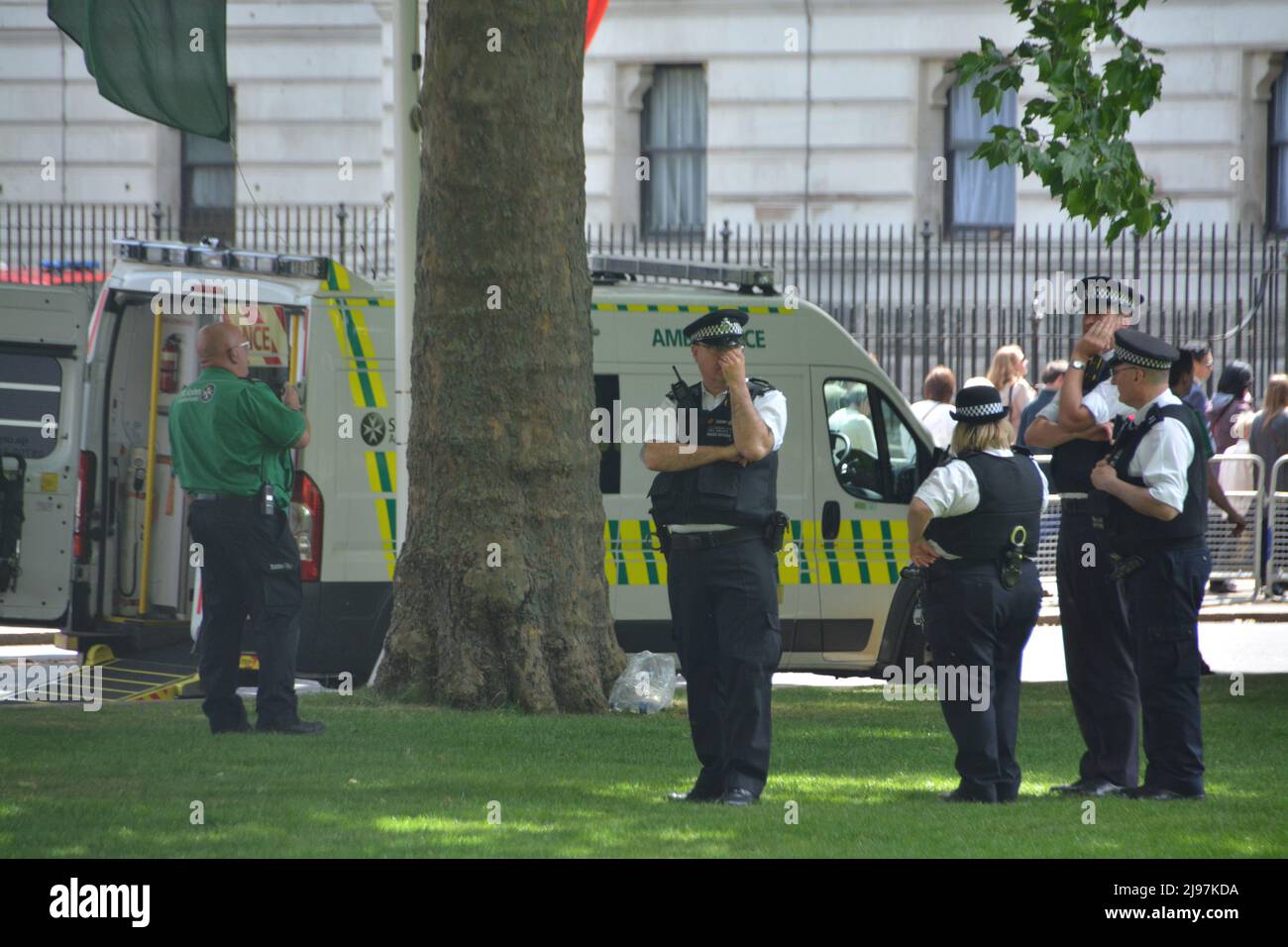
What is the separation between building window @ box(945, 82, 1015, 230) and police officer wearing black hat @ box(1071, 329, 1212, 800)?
55.6ft

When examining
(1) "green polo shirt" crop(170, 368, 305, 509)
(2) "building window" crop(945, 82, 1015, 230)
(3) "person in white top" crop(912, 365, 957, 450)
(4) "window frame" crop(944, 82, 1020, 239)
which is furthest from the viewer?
(2) "building window" crop(945, 82, 1015, 230)

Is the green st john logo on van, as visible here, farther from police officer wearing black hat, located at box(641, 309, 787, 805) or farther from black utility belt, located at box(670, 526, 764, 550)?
black utility belt, located at box(670, 526, 764, 550)

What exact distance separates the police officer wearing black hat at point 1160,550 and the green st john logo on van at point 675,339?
3.83 m

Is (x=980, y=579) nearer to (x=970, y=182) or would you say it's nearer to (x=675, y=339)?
(x=675, y=339)

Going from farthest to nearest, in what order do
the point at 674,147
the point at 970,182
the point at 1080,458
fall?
1. the point at 674,147
2. the point at 970,182
3. the point at 1080,458

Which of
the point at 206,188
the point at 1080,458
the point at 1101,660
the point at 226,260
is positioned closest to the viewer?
the point at 1101,660

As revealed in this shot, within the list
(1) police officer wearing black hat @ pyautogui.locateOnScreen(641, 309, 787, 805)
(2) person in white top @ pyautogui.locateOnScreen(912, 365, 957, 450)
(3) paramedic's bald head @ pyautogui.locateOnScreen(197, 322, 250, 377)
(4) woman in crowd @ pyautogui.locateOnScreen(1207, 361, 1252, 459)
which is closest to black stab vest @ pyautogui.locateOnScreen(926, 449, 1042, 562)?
(1) police officer wearing black hat @ pyautogui.locateOnScreen(641, 309, 787, 805)

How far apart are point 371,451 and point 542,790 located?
3781 millimetres

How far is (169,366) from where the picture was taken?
11.3 m

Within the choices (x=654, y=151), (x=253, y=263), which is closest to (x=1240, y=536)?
(x=253, y=263)

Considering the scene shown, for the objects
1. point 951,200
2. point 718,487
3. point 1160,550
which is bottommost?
point 1160,550

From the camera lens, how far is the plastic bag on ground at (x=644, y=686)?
935cm

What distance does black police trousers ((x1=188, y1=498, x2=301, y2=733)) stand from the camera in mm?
8414

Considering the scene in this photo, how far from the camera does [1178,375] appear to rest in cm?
1059
